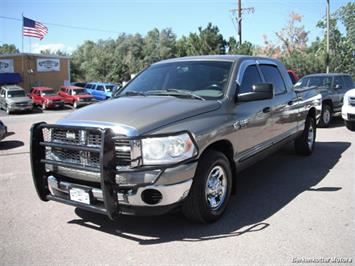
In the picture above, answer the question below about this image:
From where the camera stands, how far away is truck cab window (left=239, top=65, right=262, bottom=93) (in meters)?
5.21

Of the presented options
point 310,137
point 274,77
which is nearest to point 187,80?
point 274,77

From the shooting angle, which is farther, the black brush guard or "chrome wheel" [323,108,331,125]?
"chrome wheel" [323,108,331,125]

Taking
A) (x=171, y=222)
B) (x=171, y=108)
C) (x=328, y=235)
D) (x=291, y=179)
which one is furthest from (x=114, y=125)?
(x=291, y=179)

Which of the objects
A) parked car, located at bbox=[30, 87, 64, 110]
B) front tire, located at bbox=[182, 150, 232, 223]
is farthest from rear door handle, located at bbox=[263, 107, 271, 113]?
parked car, located at bbox=[30, 87, 64, 110]

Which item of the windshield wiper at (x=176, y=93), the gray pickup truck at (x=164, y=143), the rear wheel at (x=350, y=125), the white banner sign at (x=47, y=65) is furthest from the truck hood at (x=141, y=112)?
the white banner sign at (x=47, y=65)

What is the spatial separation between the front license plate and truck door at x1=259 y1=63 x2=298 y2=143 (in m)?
3.11

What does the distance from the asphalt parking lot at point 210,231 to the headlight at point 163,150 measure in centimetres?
90

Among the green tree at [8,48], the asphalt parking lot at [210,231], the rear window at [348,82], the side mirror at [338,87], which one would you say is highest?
the green tree at [8,48]

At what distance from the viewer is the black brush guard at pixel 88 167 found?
3.72m

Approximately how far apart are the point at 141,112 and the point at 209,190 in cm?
117

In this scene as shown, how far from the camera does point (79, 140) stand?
13.5ft

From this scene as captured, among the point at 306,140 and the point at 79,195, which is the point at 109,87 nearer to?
the point at 306,140

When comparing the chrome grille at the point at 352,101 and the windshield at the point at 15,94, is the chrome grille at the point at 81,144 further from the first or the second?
the windshield at the point at 15,94

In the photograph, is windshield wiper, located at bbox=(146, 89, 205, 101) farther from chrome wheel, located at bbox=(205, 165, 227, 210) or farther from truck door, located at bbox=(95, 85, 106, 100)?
truck door, located at bbox=(95, 85, 106, 100)
